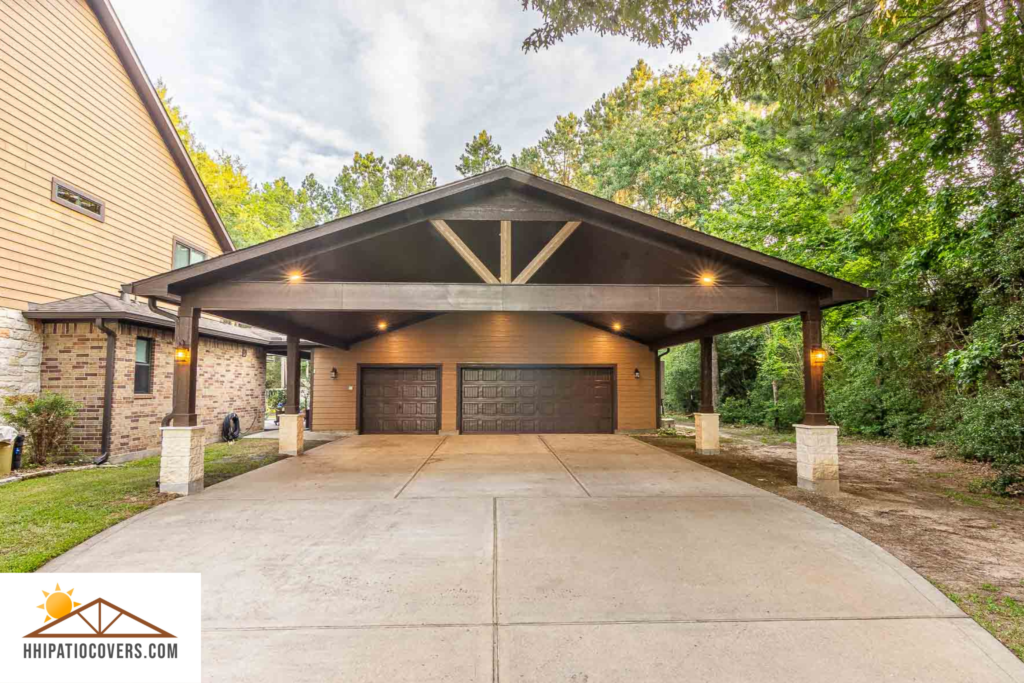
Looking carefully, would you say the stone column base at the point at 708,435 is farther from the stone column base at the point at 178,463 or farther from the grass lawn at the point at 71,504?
the stone column base at the point at 178,463

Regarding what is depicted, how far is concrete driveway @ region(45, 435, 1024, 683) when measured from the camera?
8.08 feet

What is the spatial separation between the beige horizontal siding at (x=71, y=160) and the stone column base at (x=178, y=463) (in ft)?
14.5

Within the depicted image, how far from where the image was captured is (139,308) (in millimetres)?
8703

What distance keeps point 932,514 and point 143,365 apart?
40.2ft

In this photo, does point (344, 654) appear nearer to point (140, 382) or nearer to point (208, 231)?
point (140, 382)

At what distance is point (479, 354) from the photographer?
12273mm

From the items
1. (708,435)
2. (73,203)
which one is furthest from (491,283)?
(73,203)

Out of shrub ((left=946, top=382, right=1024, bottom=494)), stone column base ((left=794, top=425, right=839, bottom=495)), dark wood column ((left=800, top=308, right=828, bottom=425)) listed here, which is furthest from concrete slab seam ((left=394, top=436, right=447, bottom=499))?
shrub ((left=946, top=382, right=1024, bottom=494))

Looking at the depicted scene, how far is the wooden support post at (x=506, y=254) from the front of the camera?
5621 mm

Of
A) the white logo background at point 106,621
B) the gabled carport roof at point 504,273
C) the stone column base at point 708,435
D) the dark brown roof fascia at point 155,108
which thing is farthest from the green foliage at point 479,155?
the white logo background at point 106,621

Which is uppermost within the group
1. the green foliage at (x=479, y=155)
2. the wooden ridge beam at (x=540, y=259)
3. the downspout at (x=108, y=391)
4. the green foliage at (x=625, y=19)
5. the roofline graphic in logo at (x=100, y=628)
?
the green foliage at (x=479, y=155)

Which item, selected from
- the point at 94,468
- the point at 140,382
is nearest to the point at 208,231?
the point at 140,382

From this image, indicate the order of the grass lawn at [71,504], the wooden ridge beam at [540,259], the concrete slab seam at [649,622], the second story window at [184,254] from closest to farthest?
the concrete slab seam at [649,622], the grass lawn at [71,504], the wooden ridge beam at [540,259], the second story window at [184,254]

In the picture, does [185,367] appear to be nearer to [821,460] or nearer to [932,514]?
[821,460]
